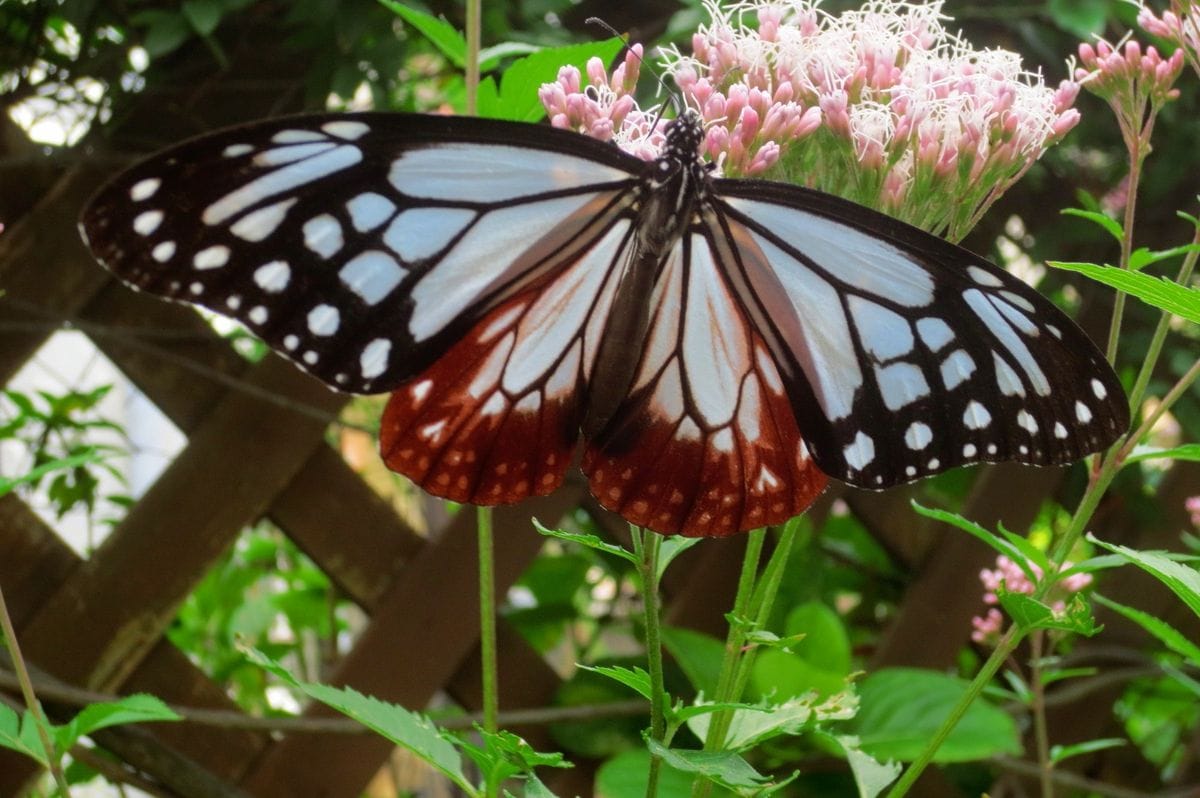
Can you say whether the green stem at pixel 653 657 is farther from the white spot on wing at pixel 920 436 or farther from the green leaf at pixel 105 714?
the green leaf at pixel 105 714

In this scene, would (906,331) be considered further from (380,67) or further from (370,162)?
(380,67)

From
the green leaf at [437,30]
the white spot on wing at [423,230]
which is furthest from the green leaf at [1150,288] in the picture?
the green leaf at [437,30]

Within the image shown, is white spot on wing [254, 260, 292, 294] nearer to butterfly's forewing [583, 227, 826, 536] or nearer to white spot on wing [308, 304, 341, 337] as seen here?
white spot on wing [308, 304, 341, 337]

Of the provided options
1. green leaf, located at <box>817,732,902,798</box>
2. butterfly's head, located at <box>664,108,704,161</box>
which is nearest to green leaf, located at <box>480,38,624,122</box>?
butterfly's head, located at <box>664,108,704,161</box>

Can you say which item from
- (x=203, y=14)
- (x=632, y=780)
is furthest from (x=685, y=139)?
(x=632, y=780)

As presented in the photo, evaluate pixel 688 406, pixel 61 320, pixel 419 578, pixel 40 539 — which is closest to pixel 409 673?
pixel 419 578
